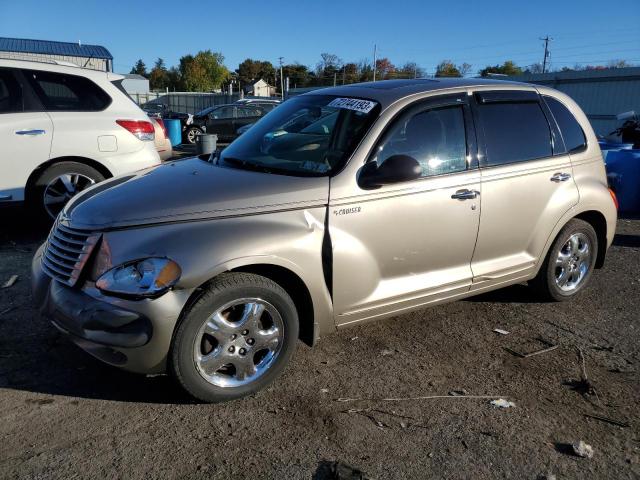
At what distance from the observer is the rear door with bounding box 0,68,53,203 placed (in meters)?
5.60

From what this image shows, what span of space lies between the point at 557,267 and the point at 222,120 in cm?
1787

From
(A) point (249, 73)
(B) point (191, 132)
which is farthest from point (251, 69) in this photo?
(B) point (191, 132)

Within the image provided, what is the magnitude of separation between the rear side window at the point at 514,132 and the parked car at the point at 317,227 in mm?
13

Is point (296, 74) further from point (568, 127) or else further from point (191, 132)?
point (568, 127)

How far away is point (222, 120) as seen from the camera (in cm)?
2080

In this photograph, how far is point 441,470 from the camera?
2.57 meters

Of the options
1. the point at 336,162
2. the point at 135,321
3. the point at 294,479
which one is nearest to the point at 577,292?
the point at 336,162

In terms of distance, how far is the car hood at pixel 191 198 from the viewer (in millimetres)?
2943

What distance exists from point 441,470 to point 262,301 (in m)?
1.27

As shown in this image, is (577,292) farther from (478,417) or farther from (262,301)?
(262,301)

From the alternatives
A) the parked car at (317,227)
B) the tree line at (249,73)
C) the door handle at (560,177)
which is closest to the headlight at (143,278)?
the parked car at (317,227)

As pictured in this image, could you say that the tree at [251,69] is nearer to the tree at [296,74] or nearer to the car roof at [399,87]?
the tree at [296,74]

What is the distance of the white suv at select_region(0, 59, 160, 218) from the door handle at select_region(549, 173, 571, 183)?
4338 millimetres

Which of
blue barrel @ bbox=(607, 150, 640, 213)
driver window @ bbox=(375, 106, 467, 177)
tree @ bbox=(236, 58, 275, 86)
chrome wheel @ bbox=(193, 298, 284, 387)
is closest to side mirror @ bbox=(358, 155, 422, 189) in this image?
driver window @ bbox=(375, 106, 467, 177)
